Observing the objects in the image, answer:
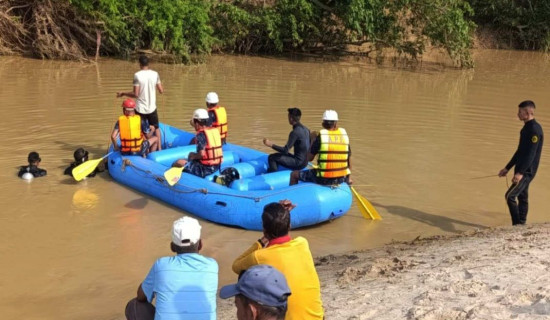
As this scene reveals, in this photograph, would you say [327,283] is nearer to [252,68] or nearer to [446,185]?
[446,185]

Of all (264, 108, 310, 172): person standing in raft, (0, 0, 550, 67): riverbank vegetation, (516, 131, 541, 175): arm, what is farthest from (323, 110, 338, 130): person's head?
(0, 0, 550, 67): riverbank vegetation

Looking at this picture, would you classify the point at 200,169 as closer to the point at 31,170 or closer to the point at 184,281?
the point at 31,170

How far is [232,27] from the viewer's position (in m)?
18.0

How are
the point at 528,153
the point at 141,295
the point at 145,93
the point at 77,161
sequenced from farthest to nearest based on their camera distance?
1. the point at 145,93
2. the point at 77,161
3. the point at 528,153
4. the point at 141,295

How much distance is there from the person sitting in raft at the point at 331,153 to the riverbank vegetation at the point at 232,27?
35.1ft

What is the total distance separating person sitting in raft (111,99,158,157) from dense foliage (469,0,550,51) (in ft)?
60.8

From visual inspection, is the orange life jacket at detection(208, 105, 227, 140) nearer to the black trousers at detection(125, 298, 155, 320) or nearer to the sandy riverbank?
the sandy riverbank

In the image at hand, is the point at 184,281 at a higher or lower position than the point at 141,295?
higher

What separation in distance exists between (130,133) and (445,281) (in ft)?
14.5

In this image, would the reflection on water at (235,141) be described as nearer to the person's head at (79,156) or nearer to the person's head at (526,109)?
the person's head at (79,156)

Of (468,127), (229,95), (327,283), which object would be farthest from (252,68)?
(327,283)

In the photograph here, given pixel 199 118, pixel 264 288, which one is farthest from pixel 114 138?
pixel 264 288

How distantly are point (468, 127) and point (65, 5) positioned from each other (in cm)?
1060

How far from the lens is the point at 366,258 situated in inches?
198
